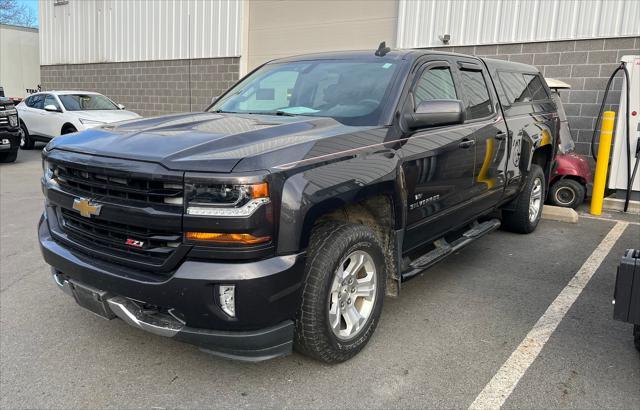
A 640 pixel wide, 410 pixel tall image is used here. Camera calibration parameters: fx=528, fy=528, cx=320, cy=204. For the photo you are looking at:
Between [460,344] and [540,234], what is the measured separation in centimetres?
349

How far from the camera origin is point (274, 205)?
102 inches

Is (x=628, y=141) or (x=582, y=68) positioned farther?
(x=582, y=68)

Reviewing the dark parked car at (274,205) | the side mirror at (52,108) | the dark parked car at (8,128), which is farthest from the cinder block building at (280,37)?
the dark parked car at (274,205)

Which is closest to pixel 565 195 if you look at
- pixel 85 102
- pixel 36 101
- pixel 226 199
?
pixel 226 199

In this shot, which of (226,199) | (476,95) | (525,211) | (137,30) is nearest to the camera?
(226,199)

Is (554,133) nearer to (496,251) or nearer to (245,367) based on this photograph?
(496,251)

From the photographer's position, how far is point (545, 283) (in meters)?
4.72

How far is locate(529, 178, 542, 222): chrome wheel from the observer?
6266 mm

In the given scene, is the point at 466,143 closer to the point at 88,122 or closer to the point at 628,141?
the point at 628,141

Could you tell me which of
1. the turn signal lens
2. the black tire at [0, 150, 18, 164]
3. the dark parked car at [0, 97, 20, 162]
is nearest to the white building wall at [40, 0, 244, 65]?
the dark parked car at [0, 97, 20, 162]

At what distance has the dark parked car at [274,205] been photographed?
2.57 metres

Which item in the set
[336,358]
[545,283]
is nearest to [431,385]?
[336,358]

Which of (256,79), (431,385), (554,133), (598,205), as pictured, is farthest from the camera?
(598,205)

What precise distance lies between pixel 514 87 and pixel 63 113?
11217mm
